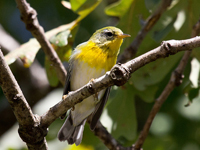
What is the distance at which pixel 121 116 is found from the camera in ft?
14.0

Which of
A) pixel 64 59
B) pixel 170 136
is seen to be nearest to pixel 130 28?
pixel 64 59

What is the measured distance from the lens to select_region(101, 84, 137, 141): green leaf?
4145 mm

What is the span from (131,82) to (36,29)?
4.66 feet

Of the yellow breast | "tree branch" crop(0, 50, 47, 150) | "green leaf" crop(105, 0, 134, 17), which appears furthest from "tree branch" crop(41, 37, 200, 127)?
"green leaf" crop(105, 0, 134, 17)

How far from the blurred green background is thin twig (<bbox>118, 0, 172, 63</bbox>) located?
104mm

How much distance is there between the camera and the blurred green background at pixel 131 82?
4105 mm

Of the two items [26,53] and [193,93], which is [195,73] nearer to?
[193,93]

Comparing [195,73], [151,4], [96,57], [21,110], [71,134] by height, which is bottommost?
[71,134]

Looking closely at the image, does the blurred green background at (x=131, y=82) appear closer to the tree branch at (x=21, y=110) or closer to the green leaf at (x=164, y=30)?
the green leaf at (x=164, y=30)

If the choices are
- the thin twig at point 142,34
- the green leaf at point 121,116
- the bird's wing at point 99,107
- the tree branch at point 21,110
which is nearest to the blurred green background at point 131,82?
the green leaf at point 121,116

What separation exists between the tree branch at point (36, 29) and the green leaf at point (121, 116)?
73 centimetres

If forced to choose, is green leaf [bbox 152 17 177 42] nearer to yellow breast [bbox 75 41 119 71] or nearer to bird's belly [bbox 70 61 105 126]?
yellow breast [bbox 75 41 119 71]

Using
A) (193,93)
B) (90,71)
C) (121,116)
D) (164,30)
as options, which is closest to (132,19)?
(164,30)

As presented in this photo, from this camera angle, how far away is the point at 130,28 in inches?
183
